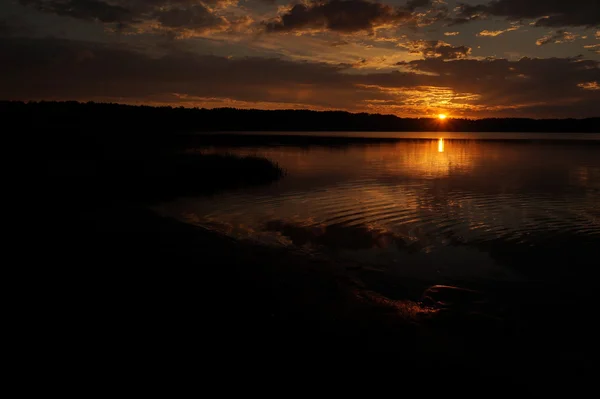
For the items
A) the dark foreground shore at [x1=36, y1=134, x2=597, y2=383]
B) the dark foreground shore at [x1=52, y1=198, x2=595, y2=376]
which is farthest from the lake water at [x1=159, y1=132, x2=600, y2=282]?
the dark foreground shore at [x1=52, y1=198, x2=595, y2=376]

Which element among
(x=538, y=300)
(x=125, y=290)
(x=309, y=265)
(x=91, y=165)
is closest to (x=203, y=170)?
(x=91, y=165)

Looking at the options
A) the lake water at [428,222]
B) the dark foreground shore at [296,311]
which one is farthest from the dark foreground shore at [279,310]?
the lake water at [428,222]

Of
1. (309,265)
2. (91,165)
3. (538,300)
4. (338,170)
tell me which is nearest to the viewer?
(538,300)

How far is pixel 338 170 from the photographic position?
45.9m

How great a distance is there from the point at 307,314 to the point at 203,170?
27.3 meters

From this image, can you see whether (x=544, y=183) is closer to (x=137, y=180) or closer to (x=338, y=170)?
(x=338, y=170)

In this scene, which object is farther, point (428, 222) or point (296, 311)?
point (428, 222)

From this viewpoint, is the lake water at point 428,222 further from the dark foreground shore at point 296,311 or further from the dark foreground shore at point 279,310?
the dark foreground shore at point 296,311

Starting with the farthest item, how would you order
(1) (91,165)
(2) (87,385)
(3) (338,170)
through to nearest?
(3) (338,170), (1) (91,165), (2) (87,385)

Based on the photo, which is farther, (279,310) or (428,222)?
(428,222)

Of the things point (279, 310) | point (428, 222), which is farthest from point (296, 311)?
point (428, 222)

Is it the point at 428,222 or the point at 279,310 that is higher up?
the point at 428,222

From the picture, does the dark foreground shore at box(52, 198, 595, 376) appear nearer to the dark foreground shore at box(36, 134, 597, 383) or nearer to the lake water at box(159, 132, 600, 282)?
the dark foreground shore at box(36, 134, 597, 383)

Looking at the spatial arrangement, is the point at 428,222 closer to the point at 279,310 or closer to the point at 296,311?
the point at 296,311
